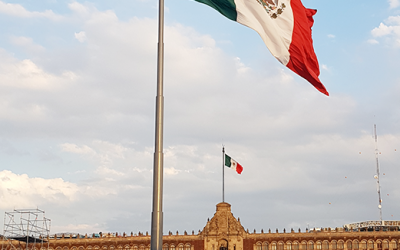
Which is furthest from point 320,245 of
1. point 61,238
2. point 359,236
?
point 61,238

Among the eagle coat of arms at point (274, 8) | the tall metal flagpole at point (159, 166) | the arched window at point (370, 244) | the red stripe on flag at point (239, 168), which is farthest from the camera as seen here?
the arched window at point (370, 244)

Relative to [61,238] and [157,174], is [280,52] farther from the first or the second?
[61,238]

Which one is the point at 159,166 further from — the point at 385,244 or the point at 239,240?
the point at 385,244

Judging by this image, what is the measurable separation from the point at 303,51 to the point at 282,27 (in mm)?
1312

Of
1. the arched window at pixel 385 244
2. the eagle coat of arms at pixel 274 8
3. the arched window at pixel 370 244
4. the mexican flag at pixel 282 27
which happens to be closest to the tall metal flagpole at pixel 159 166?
the mexican flag at pixel 282 27

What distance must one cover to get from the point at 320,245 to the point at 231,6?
294ft

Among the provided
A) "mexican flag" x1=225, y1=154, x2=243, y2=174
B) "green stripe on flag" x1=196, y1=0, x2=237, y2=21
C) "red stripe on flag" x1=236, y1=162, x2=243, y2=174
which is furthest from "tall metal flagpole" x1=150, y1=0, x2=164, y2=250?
"red stripe on flag" x1=236, y1=162, x2=243, y2=174

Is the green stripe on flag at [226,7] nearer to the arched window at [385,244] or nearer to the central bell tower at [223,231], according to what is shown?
the central bell tower at [223,231]

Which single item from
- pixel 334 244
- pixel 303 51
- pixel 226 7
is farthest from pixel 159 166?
pixel 334 244

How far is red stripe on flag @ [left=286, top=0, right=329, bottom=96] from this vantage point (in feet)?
66.0

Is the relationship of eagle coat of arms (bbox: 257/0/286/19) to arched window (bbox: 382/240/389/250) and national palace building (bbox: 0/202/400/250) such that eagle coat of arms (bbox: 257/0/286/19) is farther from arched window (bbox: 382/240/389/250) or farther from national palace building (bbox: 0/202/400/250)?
arched window (bbox: 382/240/389/250)

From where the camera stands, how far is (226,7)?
19234 millimetres

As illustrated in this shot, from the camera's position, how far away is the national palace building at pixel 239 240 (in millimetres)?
98312

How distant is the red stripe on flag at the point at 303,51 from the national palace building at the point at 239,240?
78.8m
